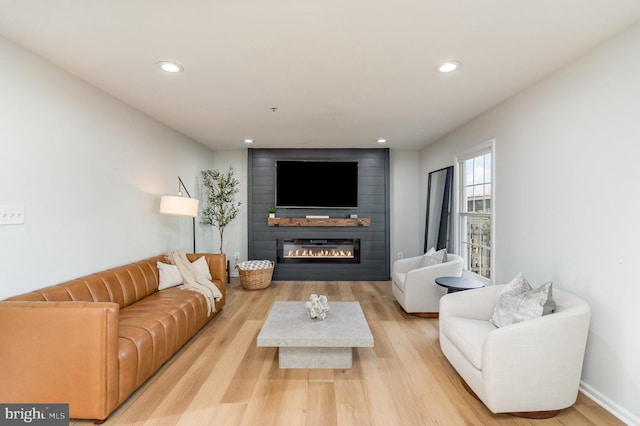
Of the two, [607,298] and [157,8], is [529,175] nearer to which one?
[607,298]

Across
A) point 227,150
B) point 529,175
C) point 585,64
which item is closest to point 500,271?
point 529,175

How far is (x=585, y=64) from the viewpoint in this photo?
7.33ft

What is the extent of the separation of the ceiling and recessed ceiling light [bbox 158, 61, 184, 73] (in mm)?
57

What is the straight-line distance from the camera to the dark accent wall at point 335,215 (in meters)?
5.72

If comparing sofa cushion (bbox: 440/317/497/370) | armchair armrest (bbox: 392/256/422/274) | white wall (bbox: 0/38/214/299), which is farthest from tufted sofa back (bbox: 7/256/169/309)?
armchair armrest (bbox: 392/256/422/274)

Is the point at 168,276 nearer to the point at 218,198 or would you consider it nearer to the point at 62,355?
the point at 62,355

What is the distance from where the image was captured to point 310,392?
2.23 meters

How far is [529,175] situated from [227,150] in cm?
493

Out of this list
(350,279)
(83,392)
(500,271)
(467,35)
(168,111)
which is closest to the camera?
(83,392)

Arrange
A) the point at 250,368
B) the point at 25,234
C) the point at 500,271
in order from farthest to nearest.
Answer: the point at 500,271, the point at 250,368, the point at 25,234

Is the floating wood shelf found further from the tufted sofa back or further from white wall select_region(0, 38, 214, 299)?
the tufted sofa back

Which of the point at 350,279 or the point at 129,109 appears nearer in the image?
the point at 129,109

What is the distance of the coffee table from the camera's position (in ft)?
7.88

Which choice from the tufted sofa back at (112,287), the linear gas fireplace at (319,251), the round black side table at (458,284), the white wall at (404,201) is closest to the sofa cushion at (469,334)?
the round black side table at (458,284)
